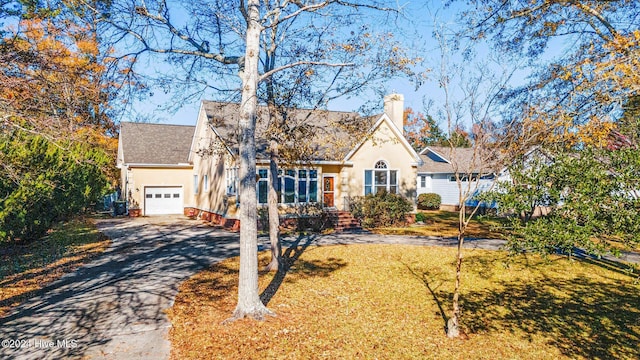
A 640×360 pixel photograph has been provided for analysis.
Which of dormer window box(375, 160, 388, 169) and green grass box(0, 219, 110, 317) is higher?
dormer window box(375, 160, 388, 169)

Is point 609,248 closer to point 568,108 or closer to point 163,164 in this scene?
point 568,108

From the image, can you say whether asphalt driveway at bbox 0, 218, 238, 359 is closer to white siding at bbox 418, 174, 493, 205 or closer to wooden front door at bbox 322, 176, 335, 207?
wooden front door at bbox 322, 176, 335, 207

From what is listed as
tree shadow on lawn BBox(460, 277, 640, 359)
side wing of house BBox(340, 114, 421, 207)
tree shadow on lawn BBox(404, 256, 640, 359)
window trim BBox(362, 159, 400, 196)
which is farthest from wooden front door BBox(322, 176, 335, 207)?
tree shadow on lawn BBox(460, 277, 640, 359)

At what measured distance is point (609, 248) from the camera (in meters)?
5.25

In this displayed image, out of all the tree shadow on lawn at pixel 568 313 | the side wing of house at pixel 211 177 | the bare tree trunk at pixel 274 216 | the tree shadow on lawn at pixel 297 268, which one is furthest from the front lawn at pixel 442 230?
the bare tree trunk at pixel 274 216

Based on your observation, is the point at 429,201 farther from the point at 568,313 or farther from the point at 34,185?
the point at 34,185

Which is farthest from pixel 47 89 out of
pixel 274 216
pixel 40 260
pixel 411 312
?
pixel 411 312

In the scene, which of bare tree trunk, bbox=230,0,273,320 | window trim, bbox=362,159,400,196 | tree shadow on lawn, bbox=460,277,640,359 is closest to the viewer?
tree shadow on lawn, bbox=460,277,640,359

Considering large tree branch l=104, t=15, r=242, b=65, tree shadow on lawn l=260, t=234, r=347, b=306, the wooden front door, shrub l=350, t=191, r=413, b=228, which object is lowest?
tree shadow on lawn l=260, t=234, r=347, b=306

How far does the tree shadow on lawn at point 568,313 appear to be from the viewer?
6902 mm

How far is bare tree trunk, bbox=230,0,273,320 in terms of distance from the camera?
288 inches

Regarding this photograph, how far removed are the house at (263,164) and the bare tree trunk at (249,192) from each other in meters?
3.24

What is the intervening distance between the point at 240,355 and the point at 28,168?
29.3 ft

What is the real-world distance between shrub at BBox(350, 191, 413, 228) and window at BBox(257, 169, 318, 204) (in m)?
2.51
